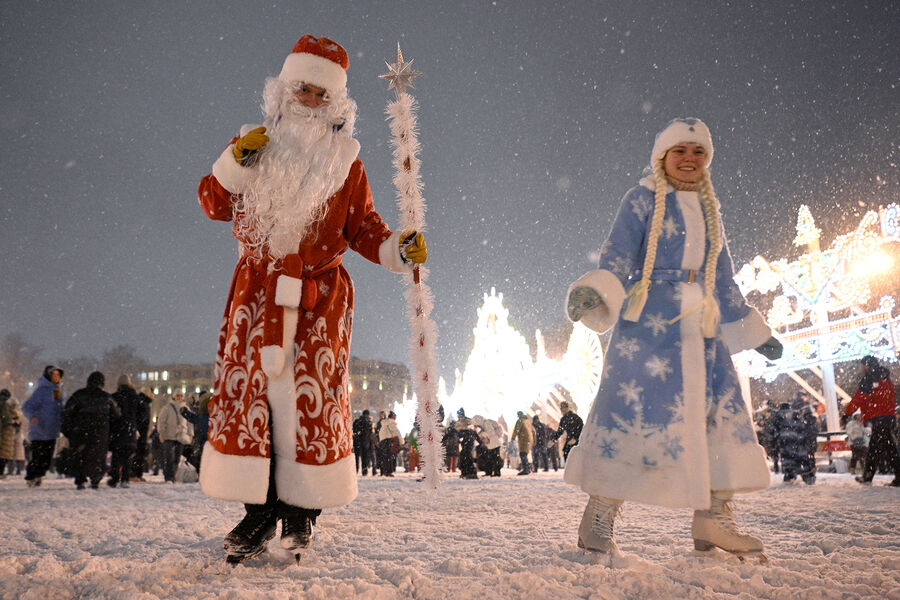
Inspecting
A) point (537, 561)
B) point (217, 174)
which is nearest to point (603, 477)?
point (537, 561)

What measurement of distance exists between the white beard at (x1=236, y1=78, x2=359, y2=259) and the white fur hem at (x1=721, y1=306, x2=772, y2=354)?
7.04 ft

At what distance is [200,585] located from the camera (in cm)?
231

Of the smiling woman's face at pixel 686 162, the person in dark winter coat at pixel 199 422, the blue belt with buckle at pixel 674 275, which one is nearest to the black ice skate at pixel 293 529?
the blue belt with buckle at pixel 674 275

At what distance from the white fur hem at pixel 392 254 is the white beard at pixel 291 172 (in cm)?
36

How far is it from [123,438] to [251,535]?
841 cm

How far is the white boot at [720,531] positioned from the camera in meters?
2.92

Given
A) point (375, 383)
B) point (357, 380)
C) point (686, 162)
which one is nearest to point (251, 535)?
point (686, 162)

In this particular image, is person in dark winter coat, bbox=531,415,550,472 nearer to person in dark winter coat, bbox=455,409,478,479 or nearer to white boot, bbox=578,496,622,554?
person in dark winter coat, bbox=455,409,478,479

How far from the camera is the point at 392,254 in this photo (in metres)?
3.42

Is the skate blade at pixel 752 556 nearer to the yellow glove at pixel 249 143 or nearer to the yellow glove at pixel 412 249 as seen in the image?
the yellow glove at pixel 412 249

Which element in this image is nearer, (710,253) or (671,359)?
(671,359)

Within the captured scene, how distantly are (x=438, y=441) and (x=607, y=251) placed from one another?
156cm

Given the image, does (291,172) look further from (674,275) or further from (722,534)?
(722,534)

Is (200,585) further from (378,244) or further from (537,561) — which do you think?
(378,244)
